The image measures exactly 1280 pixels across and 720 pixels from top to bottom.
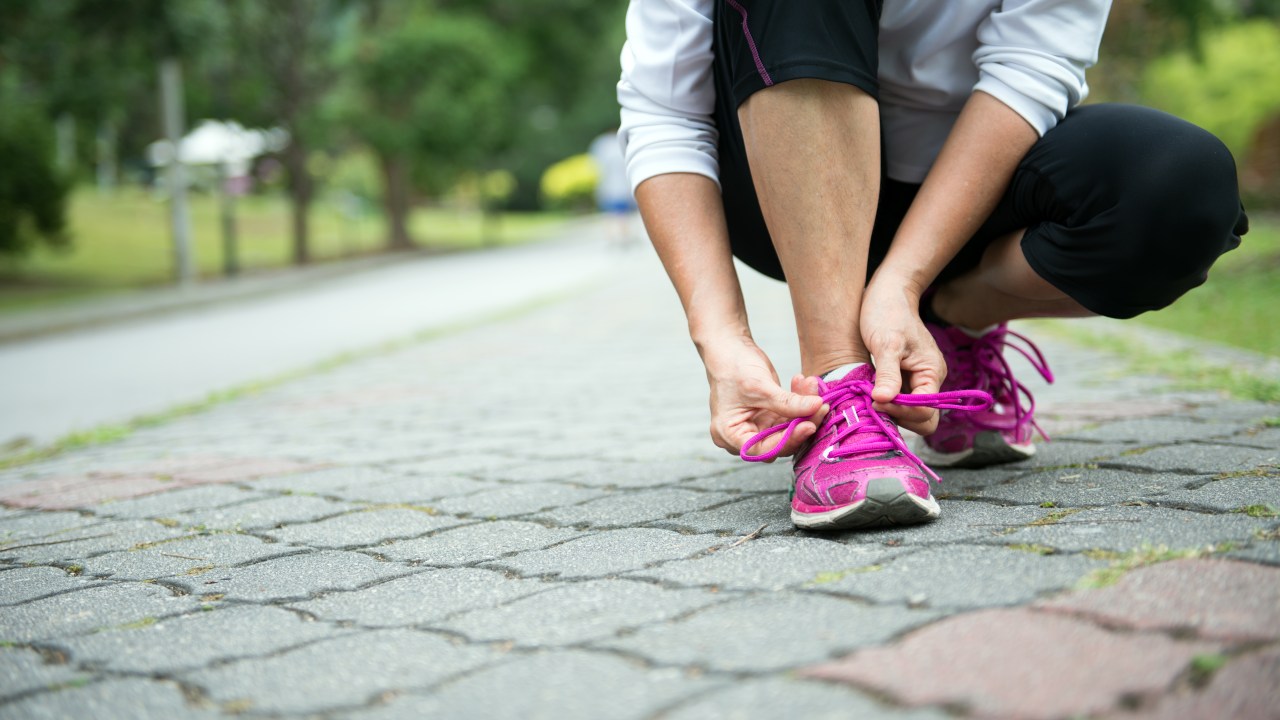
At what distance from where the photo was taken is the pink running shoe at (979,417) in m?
2.22

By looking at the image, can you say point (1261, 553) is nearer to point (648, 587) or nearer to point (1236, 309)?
point (648, 587)

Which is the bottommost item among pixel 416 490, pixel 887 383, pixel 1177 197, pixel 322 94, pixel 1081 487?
pixel 416 490

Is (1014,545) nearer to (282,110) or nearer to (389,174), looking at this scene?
(282,110)

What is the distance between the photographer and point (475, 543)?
1918 mm

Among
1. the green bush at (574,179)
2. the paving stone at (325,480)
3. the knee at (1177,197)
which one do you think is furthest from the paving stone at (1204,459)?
the green bush at (574,179)

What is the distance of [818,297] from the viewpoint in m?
1.84

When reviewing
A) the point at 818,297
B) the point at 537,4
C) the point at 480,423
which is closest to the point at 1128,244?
the point at 818,297

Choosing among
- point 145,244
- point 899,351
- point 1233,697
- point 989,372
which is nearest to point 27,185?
point 145,244

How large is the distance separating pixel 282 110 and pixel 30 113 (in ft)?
14.8

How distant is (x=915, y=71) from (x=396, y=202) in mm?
21033

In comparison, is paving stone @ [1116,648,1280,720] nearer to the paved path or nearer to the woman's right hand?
the woman's right hand

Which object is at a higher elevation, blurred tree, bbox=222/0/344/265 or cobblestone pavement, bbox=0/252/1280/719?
blurred tree, bbox=222/0/344/265

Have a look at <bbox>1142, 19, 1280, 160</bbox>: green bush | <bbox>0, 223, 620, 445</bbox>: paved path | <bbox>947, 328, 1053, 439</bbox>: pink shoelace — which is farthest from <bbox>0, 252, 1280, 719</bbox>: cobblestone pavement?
<bbox>1142, 19, 1280, 160</bbox>: green bush

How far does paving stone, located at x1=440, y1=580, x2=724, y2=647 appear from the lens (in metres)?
1.40
